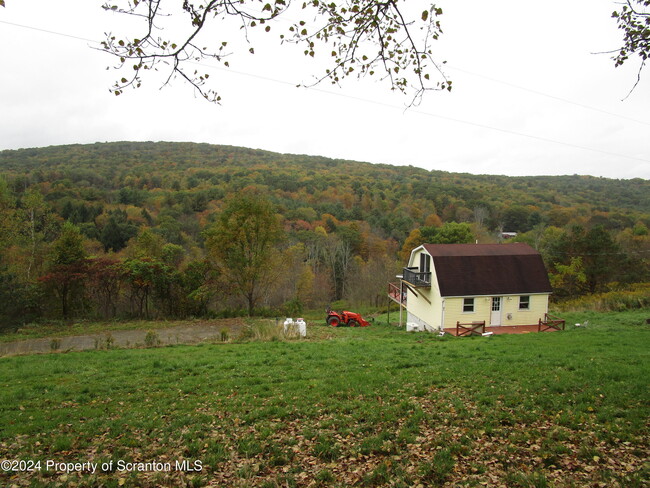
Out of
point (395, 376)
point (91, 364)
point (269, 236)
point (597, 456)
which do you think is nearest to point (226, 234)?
point (269, 236)

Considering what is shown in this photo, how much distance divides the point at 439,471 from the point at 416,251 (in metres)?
20.2

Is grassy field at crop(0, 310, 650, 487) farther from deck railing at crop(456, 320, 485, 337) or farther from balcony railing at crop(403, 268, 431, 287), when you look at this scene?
balcony railing at crop(403, 268, 431, 287)

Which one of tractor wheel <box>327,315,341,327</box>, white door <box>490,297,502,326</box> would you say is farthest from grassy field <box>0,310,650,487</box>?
tractor wheel <box>327,315,341,327</box>

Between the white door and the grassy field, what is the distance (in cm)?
982

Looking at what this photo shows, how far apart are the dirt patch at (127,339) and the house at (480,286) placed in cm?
1083

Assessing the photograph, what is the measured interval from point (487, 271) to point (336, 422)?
1764 centimetres

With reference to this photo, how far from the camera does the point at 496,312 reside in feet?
70.6

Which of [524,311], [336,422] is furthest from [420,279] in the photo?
[336,422]

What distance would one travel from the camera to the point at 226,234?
85.6 ft

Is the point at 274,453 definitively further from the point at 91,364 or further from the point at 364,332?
the point at 364,332

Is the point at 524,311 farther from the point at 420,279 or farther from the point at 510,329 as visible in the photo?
the point at 420,279

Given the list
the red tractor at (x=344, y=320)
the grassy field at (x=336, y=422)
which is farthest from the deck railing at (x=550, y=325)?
the red tractor at (x=344, y=320)

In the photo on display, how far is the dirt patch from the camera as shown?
631 inches

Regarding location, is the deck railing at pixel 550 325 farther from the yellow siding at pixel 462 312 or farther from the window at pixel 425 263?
the window at pixel 425 263
